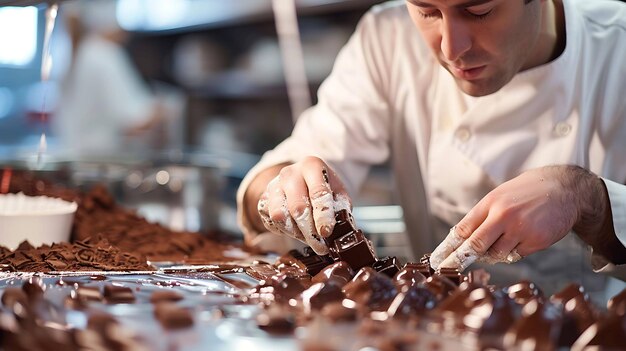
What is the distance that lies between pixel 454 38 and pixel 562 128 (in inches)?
21.1

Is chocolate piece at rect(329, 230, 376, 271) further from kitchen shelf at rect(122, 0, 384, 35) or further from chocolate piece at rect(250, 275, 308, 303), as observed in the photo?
kitchen shelf at rect(122, 0, 384, 35)

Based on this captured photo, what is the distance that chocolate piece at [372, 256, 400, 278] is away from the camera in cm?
160

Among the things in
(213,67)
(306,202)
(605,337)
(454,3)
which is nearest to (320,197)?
(306,202)

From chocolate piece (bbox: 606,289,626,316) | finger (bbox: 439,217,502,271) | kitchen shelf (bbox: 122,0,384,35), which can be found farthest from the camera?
kitchen shelf (bbox: 122,0,384,35)

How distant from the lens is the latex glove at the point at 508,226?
62.7 inches

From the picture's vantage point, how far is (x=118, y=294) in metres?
1.37

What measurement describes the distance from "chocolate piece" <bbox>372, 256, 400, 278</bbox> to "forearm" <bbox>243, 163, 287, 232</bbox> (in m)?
0.54

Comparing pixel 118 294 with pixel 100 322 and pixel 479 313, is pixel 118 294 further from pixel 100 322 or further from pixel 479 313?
pixel 479 313

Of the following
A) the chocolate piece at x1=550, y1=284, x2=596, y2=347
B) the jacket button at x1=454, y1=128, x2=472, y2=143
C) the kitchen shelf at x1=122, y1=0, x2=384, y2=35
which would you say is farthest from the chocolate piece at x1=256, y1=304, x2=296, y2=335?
the kitchen shelf at x1=122, y1=0, x2=384, y2=35

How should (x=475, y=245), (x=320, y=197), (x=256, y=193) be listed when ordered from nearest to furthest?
(x=475, y=245) → (x=320, y=197) → (x=256, y=193)

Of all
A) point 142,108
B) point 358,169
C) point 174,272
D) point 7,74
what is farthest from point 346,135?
point 7,74

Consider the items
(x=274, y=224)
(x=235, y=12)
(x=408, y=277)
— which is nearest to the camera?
(x=408, y=277)

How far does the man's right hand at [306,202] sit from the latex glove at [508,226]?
23 centimetres

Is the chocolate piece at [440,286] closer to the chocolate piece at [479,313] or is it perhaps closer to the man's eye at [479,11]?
the chocolate piece at [479,313]
